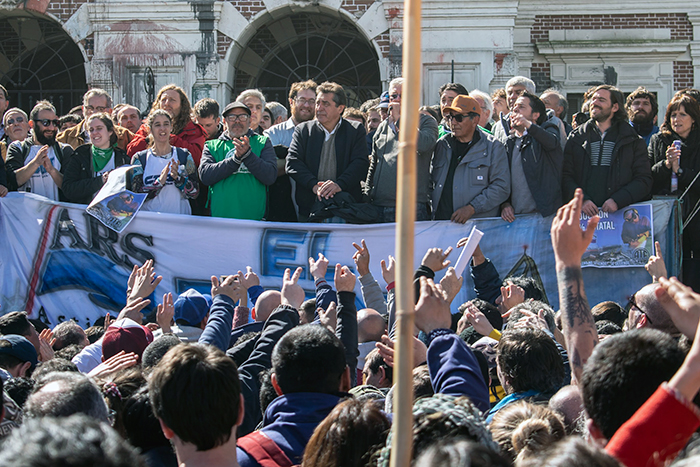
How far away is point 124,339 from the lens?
14.2 ft

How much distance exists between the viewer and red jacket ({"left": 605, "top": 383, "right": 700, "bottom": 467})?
1.77m

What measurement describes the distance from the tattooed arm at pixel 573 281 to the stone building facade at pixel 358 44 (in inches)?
413

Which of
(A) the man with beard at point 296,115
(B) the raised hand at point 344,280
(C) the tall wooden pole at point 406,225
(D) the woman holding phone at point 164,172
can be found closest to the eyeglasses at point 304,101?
(A) the man with beard at point 296,115

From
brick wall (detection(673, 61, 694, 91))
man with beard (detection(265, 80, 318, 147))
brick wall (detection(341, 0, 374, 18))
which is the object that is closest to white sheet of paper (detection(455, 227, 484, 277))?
man with beard (detection(265, 80, 318, 147))

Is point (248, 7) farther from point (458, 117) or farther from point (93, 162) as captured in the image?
point (458, 117)

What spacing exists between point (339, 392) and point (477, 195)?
4.30 metres

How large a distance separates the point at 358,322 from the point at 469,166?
2641 millimetres

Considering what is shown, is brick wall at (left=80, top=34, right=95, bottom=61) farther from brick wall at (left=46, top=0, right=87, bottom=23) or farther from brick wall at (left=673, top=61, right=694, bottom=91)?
brick wall at (left=673, top=61, right=694, bottom=91)

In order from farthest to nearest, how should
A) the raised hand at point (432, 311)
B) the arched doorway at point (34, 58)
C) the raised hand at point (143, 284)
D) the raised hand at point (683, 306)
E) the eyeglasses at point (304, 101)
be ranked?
the arched doorway at point (34, 58) → the eyeglasses at point (304, 101) → the raised hand at point (143, 284) → the raised hand at point (432, 311) → the raised hand at point (683, 306)

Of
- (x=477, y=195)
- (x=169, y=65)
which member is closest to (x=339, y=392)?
(x=477, y=195)

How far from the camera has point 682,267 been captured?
6988mm

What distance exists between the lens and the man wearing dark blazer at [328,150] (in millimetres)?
7285

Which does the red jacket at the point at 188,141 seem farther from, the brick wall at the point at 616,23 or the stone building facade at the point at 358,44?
the brick wall at the point at 616,23

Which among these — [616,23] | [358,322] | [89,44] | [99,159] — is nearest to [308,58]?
[89,44]
